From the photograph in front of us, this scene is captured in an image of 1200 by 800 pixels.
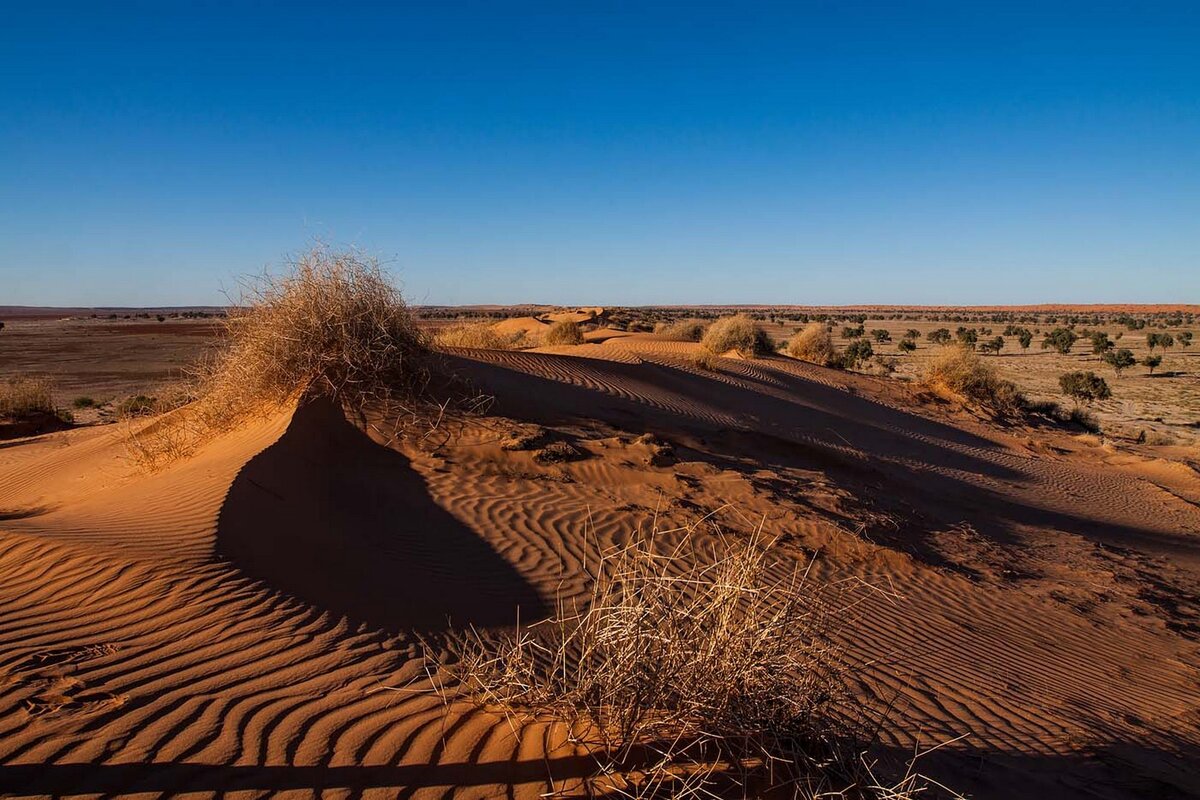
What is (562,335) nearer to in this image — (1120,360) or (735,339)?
(735,339)

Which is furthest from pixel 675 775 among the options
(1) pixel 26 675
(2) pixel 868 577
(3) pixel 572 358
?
(3) pixel 572 358

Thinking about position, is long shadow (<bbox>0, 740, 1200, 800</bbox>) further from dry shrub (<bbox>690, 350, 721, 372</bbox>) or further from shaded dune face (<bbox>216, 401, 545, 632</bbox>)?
dry shrub (<bbox>690, 350, 721, 372</bbox>)

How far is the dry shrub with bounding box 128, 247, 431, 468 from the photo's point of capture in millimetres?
9898

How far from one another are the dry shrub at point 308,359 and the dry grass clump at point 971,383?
17.3m

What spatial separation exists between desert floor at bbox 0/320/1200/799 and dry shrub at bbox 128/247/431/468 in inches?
23.0

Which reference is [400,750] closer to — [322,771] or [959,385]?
[322,771]

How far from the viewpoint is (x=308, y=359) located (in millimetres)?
10008

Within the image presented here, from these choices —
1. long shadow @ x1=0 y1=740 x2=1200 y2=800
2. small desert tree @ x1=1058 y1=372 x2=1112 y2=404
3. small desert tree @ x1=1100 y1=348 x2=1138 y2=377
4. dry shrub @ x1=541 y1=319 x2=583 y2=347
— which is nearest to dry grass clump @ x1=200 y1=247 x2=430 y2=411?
long shadow @ x1=0 y1=740 x2=1200 y2=800

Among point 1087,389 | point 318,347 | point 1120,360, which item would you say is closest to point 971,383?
point 1087,389

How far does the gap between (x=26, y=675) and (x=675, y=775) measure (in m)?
3.12

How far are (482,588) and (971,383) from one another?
20.0 metres

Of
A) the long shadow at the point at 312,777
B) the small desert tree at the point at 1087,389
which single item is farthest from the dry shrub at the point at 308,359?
the small desert tree at the point at 1087,389

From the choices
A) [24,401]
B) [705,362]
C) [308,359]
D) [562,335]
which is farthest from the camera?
[562,335]

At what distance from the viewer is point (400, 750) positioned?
311 cm
